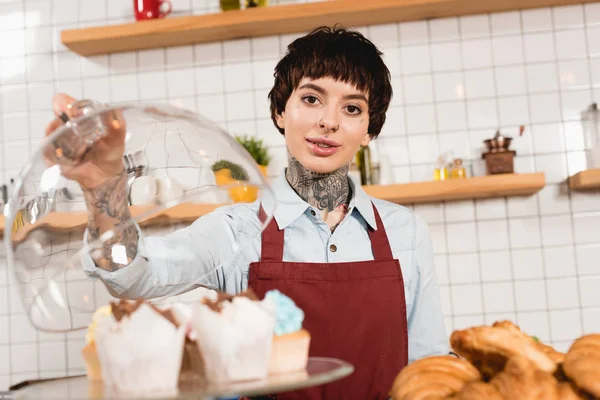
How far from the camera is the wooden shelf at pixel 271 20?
270 cm

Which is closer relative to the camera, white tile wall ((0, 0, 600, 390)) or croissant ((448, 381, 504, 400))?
croissant ((448, 381, 504, 400))

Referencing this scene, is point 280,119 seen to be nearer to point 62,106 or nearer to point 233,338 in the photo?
point 62,106

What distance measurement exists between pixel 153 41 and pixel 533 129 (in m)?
1.59

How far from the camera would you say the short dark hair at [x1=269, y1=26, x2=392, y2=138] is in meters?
1.42

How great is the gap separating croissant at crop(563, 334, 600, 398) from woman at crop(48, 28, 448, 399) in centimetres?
58

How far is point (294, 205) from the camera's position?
1459 mm

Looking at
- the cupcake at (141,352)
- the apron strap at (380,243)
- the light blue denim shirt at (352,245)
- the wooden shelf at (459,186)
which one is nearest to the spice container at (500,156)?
the wooden shelf at (459,186)

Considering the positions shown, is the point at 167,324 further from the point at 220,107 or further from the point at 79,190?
the point at 220,107

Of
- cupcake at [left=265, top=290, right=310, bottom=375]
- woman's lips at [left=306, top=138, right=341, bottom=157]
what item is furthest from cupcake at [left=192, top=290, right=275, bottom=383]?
woman's lips at [left=306, top=138, right=341, bottom=157]

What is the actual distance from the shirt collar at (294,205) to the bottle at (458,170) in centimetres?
132

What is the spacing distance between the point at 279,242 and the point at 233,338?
712mm

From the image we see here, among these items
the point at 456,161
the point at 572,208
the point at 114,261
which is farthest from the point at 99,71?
the point at 114,261

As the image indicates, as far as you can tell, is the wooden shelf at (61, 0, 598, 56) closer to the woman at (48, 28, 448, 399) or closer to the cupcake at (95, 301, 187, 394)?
the woman at (48, 28, 448, 399)

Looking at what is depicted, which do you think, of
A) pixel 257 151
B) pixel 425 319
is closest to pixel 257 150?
pixel 257 151
